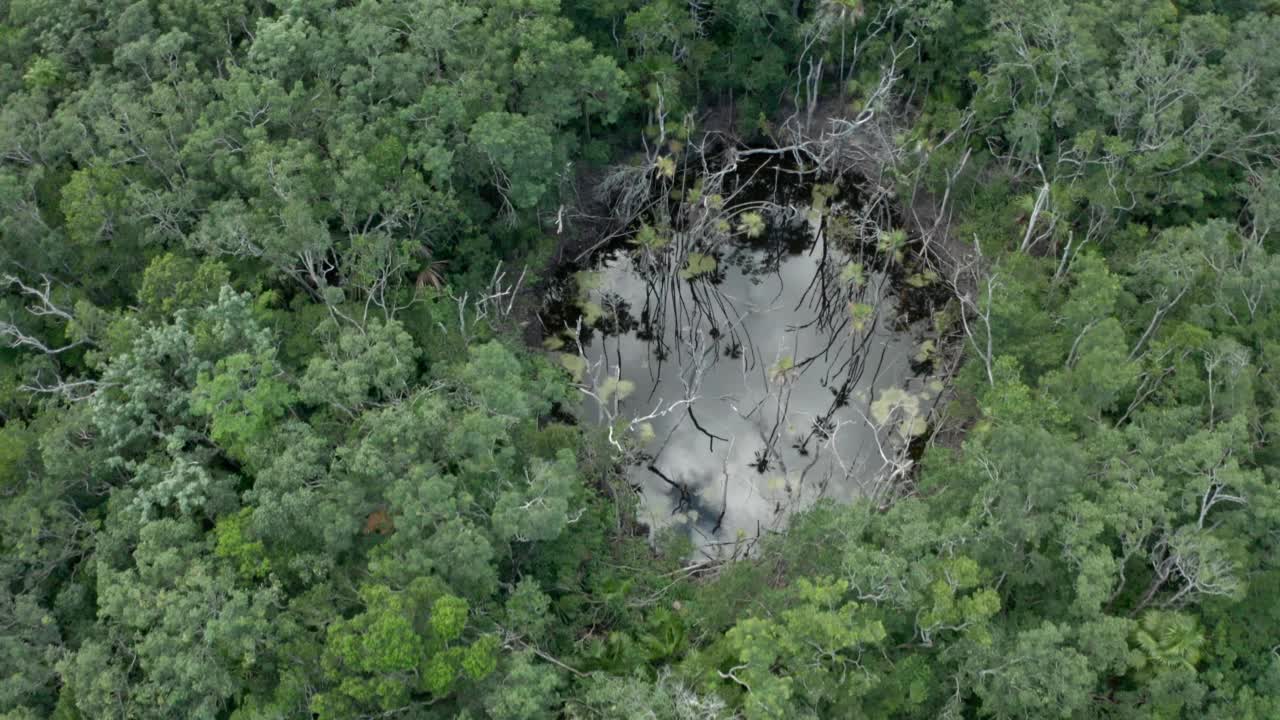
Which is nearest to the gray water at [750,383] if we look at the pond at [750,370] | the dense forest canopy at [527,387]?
the pond at [750,370]

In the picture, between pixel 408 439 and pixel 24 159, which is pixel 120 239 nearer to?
pixel 24 159

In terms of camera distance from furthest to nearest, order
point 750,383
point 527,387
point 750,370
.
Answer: point 750,370
point 750,383
point 527,387

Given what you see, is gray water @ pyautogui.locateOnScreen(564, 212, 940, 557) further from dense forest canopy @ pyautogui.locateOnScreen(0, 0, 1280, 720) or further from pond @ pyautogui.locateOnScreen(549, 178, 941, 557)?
dense forest canopy @ pyautogui.locateOnScreen(0, 0, 1280, 720)

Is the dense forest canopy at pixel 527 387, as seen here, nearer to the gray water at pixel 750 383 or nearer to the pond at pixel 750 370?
the pond at pixel 750 370

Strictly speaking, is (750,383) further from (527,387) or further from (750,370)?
(527,387)

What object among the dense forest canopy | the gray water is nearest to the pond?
the gray water

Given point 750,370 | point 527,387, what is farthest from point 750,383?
point 527,387
